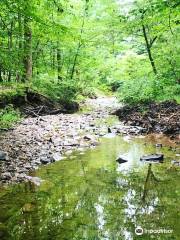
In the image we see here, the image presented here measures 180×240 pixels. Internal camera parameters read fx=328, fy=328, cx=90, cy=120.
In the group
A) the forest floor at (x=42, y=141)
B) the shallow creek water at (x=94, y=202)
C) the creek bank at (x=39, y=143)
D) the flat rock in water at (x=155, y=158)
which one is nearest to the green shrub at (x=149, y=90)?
the forest floor at (x=42, y=141)

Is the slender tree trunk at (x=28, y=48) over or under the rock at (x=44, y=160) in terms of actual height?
over

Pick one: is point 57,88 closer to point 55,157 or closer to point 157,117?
point 157,117

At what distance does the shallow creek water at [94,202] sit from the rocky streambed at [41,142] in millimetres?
399

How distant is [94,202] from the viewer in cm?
461

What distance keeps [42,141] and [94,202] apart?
4595 mm

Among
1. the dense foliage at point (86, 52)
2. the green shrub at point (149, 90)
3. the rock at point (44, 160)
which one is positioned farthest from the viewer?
the green shrub at point (149, 90)

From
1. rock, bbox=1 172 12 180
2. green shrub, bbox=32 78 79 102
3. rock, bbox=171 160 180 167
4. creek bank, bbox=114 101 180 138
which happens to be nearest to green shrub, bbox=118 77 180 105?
creek bank, bbox=114 101 180 138

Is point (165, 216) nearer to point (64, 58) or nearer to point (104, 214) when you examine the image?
point (104, 214)

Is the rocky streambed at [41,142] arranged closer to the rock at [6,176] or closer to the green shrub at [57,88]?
the rock at [6,176]

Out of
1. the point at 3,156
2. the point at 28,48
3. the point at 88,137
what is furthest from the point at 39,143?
the point at 28,48

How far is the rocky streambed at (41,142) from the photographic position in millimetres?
6505

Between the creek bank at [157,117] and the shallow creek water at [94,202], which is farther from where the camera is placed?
the creek bank at [157,117]

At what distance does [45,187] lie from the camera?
532 cm

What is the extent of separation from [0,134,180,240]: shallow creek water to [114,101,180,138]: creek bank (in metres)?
2.95
